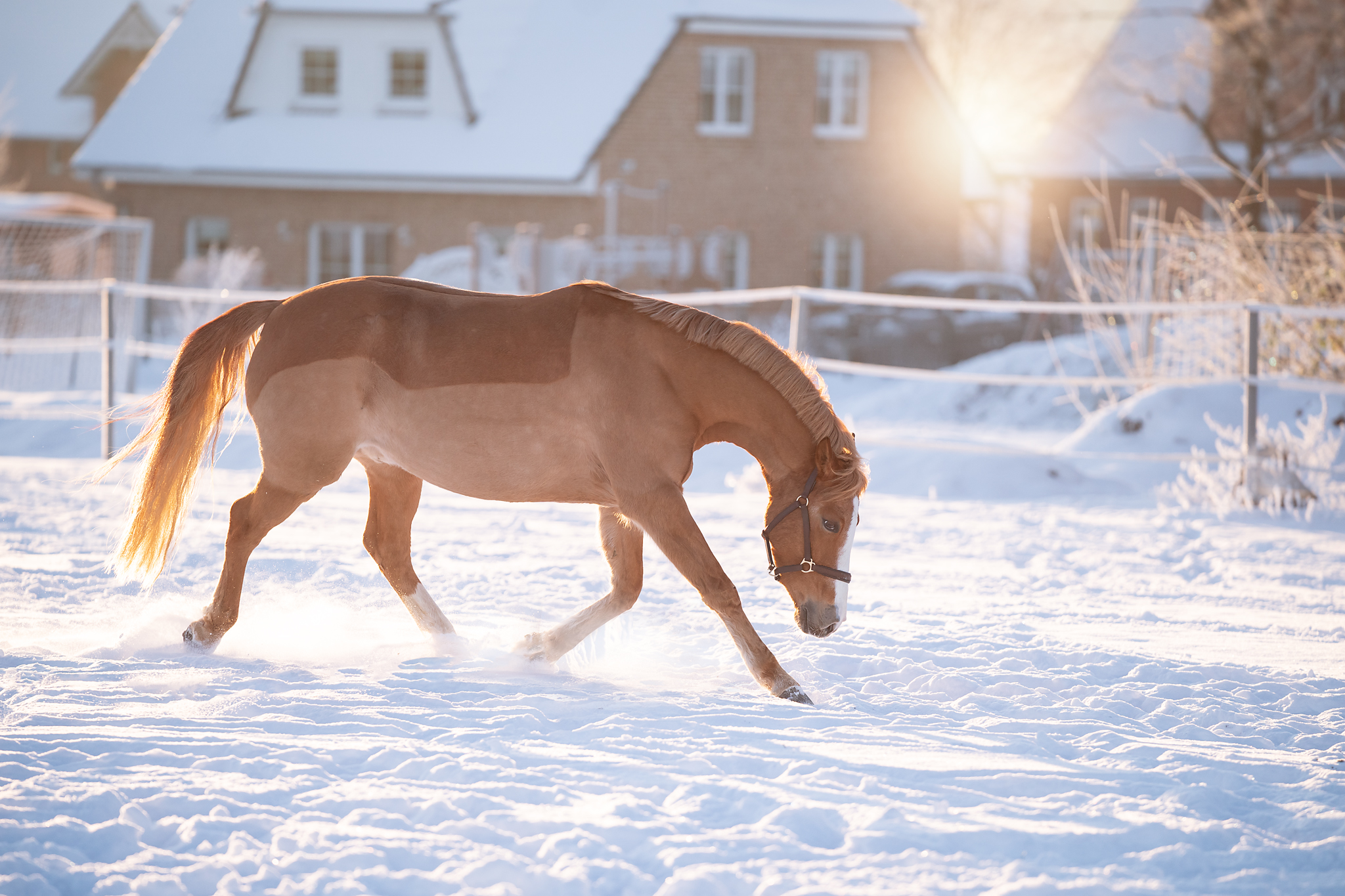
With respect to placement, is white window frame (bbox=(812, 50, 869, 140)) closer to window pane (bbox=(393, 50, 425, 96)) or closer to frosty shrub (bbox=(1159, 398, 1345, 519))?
window pane (bbox=(393, 50, 425, 96))

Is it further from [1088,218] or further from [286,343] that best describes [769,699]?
[1088,218]

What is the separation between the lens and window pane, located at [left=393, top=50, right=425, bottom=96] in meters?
21.3

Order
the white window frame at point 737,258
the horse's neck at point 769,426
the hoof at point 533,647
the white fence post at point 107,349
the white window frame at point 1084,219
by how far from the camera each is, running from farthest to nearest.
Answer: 1. the white window frame at point 1084,219
2. the white window frame at point 737,258
3. the white fence post at point 107,349
4. the hoof at point 533,647
5. the horse's neck at point 769,426

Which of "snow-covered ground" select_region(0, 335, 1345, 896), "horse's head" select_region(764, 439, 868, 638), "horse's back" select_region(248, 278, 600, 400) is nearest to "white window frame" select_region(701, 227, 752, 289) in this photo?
"snow-covered ground" select_region(0, 335, 1345, 896)

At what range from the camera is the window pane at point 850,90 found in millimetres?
21156

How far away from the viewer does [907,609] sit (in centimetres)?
509

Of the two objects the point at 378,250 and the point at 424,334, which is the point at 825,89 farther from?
the point at 424,334

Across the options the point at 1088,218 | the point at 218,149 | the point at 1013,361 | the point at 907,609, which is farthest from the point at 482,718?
the point at 1088,218

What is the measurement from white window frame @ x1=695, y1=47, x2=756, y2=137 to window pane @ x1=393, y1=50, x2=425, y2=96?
4906mm

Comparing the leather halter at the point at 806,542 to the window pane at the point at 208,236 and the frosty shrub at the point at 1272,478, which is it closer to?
the frosty shrub at the point at 1272,478

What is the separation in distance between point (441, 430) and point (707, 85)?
18.1 metres

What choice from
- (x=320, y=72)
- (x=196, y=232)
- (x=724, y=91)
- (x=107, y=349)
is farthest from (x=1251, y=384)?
(x=196, y=232)

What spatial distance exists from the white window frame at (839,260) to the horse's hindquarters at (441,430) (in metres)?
18.1

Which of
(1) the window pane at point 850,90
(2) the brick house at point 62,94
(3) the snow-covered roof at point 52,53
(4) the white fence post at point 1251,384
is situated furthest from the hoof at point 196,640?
(2) the brick house at point 62,94
